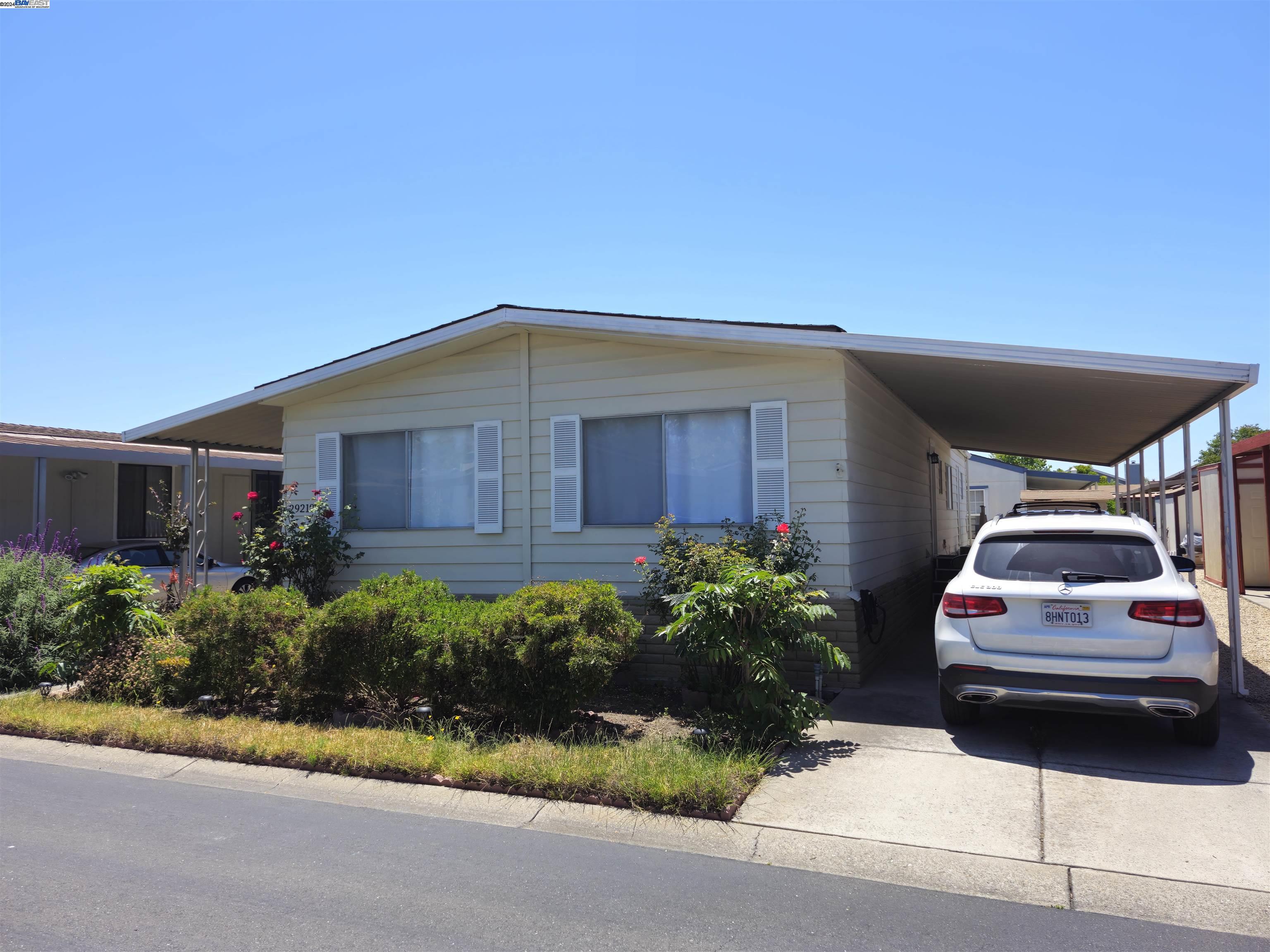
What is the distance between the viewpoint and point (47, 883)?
13.7 ft

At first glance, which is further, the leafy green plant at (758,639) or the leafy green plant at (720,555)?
the leafy green plant at (720,555)

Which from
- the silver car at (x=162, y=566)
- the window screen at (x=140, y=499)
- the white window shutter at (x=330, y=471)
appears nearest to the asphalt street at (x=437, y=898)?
the white window shutter at (x=330, y=471)

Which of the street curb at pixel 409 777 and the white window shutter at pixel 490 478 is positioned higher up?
the white window shutter at pixel 490 478

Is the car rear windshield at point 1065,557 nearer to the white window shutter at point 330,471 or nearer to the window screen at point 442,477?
the window screen at point 442,477

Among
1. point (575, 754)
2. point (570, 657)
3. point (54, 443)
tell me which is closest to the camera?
point (575, 754)

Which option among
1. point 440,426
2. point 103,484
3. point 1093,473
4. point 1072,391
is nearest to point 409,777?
point 440,426

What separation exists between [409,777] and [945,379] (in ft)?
22.3

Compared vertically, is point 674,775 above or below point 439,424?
below

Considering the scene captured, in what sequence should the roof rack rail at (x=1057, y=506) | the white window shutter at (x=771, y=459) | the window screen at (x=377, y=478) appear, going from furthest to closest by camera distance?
the roof rack rail at (x=1057, y=506)
the window screen at (x=377, y=478)
the white window shutter at (x=771, y=459)

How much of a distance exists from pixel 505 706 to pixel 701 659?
155 cm

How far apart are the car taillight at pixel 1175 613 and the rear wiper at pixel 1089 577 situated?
0.84 feet

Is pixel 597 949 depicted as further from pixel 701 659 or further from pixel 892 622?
pixel 892 622

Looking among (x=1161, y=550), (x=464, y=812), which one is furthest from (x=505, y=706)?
(x=1161, y=550)

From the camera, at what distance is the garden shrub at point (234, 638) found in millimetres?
7641
